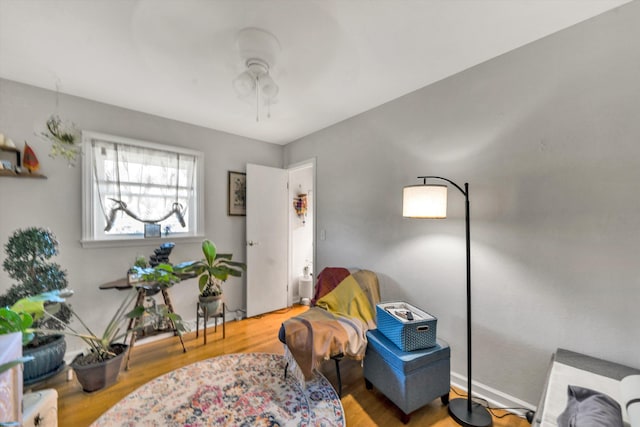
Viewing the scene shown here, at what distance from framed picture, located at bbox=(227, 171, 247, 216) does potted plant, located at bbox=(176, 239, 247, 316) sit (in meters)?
0.81

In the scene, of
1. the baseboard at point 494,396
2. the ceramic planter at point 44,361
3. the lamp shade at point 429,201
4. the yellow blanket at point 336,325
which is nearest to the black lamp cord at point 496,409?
the baseboard at point 494,396

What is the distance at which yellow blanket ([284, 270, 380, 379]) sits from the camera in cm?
172

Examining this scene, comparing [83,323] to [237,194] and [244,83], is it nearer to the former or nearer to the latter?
[237,194]

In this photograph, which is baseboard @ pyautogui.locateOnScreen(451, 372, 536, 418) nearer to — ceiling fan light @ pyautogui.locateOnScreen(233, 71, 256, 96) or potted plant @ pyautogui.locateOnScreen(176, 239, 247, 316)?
potted plant @ pyautogui.locateOnScreen(176, 239, 247, 316)

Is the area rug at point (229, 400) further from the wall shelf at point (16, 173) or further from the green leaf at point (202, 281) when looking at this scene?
the wall shelf at point (16, 173)

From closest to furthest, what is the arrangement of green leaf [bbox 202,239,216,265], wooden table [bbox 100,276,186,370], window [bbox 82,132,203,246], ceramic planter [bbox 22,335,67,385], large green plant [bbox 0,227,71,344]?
1. ceramic planter [bbox 22,335,67,385]
2. large green plant [bbox 0,227,71,344]
3. wooden table [bbox 100,276,186,370]
4. window [bbox 82,132,203,246]
5. green leaf [bbox 202,239,216,265]

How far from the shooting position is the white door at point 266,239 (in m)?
3.33

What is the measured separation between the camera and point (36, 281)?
1.95 metres

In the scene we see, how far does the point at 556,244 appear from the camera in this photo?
4.98ft

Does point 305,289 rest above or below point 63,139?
below

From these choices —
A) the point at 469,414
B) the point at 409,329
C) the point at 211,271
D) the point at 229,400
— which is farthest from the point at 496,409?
the point at 211,271

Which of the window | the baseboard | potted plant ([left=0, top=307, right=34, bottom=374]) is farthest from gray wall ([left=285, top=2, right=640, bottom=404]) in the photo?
potted plant ([left=0, top=307, right=34, bottom=374])

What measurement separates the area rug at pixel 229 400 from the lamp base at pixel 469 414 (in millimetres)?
748

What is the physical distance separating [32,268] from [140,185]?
1.09 meters
